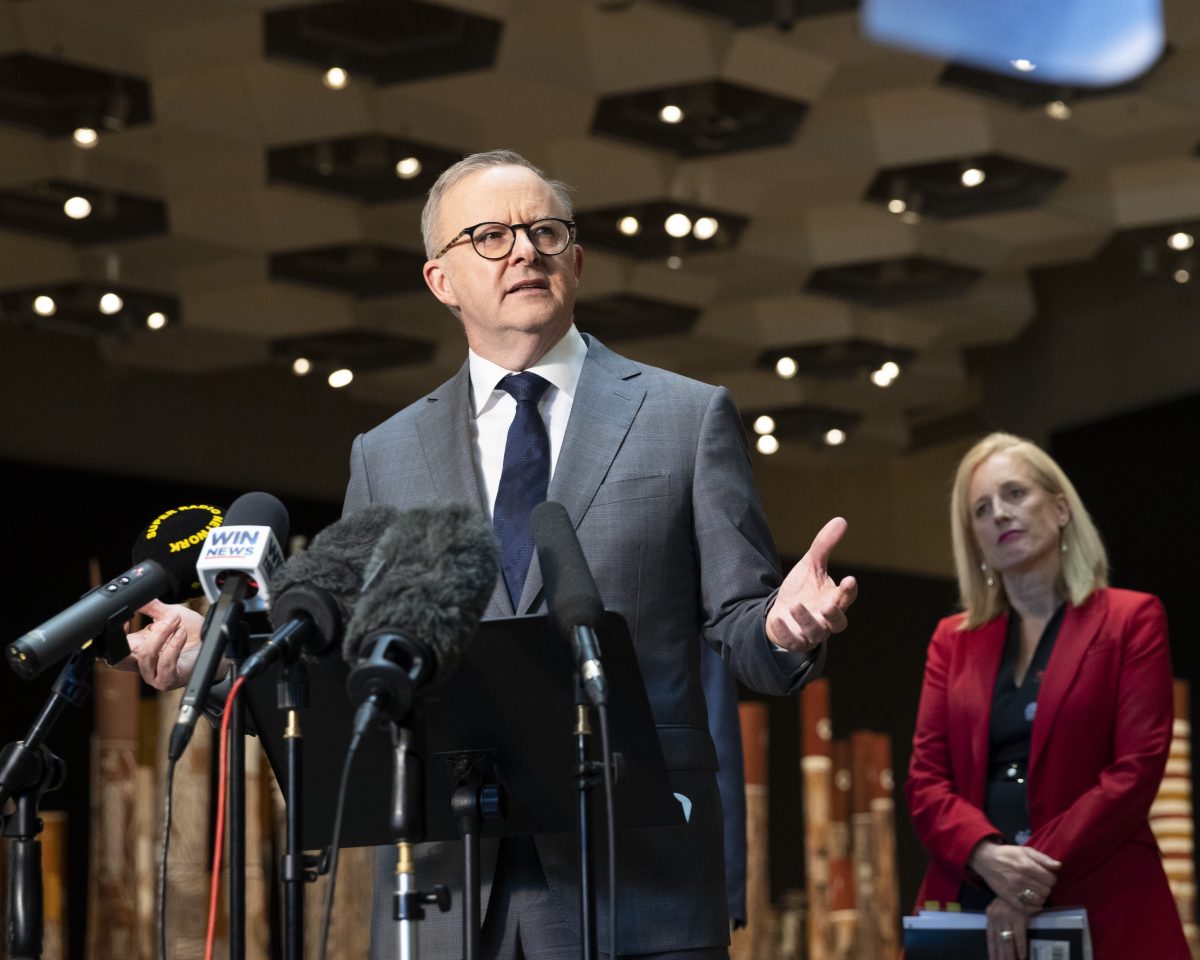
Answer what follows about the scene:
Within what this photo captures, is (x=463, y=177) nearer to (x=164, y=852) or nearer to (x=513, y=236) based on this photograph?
(x=513, y=236)

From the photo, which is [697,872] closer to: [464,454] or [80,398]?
[464,454]

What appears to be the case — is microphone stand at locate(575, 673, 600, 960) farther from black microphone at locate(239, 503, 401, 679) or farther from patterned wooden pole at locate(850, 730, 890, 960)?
patterned wooden pole at locate(850, 730, 890, 960)

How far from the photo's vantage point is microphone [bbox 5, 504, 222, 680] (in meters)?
1.83

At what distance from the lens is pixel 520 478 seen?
2.29 metres

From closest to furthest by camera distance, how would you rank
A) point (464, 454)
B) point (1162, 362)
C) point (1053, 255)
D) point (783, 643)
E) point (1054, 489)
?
1. point (783, 643)
2. point (464, 454)
3. point (1054, 489)
4. point (1053, 255)
5. point (1162, 362)

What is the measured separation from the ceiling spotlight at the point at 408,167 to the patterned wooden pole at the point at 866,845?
11.5ft

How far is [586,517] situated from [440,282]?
0.54m

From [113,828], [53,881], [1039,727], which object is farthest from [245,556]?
[53,881]

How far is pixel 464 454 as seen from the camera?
234 cm

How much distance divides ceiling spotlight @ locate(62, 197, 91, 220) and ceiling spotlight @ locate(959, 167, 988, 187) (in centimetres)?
450

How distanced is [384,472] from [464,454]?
147mm

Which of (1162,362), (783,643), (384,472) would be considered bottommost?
(783,643)

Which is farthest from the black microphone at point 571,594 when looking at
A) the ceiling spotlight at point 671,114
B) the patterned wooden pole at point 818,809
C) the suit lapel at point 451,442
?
the ceiling spotlight at point 671,114

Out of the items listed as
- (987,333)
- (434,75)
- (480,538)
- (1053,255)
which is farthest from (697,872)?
(987,333)
